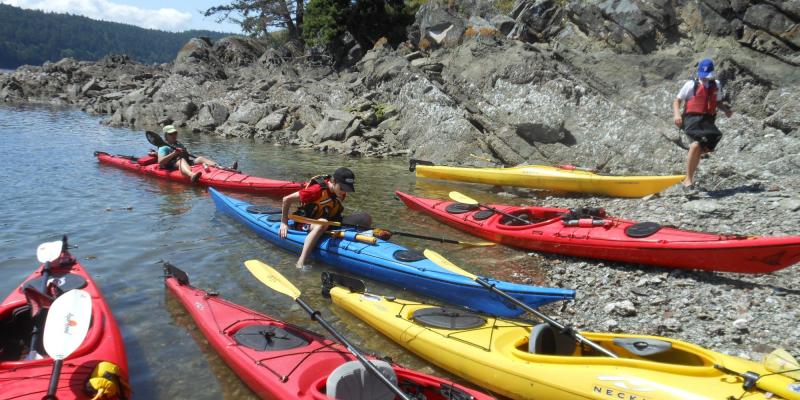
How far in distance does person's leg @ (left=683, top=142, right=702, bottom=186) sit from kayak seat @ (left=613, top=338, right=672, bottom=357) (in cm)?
472

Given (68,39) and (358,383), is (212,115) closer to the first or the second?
(358,383)

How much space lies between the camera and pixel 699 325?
462 cm

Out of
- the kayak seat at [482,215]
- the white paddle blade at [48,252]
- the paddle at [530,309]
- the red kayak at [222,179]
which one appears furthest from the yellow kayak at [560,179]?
the white paddle blade at [48,252]

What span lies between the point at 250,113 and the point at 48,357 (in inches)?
676

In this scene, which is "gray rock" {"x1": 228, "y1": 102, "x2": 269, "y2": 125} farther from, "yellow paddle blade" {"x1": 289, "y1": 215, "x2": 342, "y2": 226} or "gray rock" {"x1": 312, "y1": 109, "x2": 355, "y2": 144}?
"yellow paddle blade" {"x1": 289, "y1": 215, "x2": 342, "y2": 226}

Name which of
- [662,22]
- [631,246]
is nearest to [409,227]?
[631,246]

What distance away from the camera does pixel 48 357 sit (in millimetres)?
3904

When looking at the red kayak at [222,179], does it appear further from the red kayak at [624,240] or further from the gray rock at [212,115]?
the gray rock at [212,115]

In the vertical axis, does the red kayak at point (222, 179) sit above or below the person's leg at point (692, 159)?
below

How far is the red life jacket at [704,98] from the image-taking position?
23.5ft

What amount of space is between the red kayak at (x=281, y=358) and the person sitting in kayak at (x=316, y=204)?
70.1 inches

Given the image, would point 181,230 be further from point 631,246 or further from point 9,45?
point 9,45

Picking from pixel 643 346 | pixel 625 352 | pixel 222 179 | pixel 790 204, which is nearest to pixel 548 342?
pixel 625 352

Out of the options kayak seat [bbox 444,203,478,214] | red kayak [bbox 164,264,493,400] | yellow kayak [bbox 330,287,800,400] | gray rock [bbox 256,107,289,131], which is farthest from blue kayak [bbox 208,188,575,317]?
gray rock [bbox 256,107,289,131]
